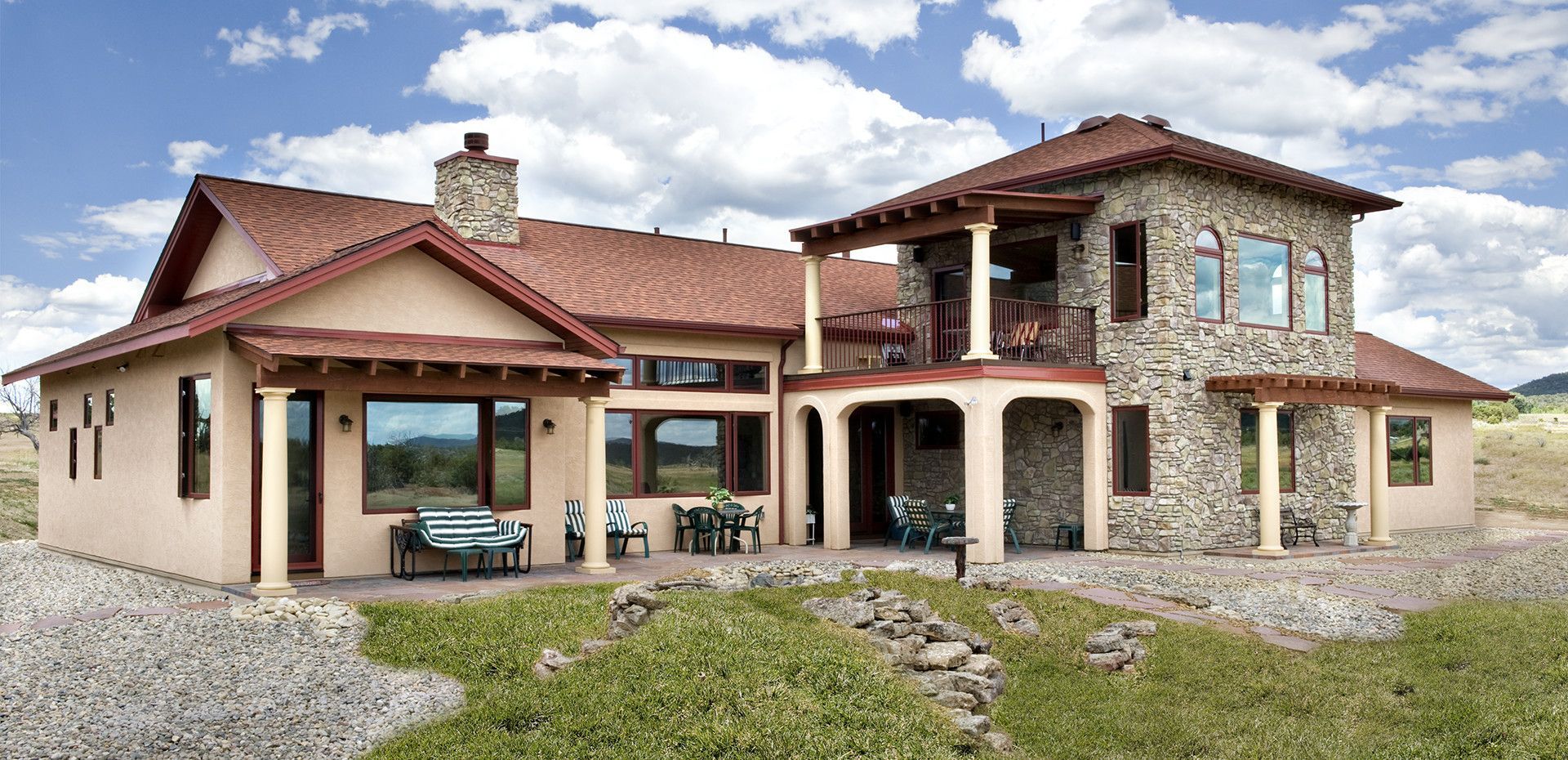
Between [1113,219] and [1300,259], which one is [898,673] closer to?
[1113,219]

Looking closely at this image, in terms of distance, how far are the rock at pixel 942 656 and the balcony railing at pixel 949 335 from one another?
8079mm

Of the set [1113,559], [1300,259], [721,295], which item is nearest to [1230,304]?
[1300,259]

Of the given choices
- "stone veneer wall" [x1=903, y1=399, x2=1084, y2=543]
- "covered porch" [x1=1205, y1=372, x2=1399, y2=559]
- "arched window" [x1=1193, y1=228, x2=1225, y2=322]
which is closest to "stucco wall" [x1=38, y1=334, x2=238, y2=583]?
"stone veneer wall" [x1=903, y1=399, x2=1084, y2=543]

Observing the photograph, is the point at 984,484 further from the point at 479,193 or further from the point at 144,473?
the point at 144,473

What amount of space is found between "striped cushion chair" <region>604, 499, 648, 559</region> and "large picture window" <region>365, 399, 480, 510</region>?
2145 millimetres

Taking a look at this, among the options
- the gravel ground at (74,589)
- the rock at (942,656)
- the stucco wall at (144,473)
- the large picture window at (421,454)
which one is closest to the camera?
the rock at (942,656)

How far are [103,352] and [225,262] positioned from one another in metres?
2.22

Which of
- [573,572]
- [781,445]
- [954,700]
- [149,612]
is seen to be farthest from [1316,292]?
[149,612]

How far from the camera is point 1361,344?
80.6ft

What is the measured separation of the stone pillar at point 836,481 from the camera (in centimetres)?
1741

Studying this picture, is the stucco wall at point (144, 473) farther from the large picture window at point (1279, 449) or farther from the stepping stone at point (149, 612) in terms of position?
the large picture window at point (1279, 449)

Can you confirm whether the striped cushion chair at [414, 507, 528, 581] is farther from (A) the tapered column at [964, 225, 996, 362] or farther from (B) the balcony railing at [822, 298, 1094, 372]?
(A) the tapered column at [964, 225, 996, 362]

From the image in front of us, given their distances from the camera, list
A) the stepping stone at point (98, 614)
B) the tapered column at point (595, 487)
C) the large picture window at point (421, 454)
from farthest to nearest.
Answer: the tapered column at point (595, 487) → the large picture window at point (421, 454) → the stepping stone at point (98, 614)

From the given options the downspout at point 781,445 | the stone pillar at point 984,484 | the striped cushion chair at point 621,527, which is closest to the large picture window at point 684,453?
the downspout at point 781,445
